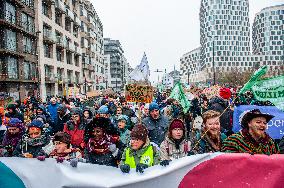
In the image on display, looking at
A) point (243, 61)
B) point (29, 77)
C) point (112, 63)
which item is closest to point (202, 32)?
point (243, 61)

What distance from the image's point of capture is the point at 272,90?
5.23 metres

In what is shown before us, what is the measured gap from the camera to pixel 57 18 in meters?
49.5

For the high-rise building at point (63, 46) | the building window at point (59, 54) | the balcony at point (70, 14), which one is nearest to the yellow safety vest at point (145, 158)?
the high-rise building at point (63, 46)

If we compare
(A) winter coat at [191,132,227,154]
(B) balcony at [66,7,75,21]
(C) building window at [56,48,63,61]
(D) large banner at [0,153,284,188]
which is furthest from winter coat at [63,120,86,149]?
(B) balcony at [66,7,75,21]

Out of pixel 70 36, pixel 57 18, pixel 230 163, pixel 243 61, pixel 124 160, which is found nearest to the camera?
pixel 230 163

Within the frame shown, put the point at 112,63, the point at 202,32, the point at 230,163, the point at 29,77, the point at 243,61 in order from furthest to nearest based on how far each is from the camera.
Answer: the point at 202,32, the point at 243,61, the point at 112,63, the point at 29,77, the point at 230,163

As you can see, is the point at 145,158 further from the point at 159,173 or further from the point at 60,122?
the point at 60,122

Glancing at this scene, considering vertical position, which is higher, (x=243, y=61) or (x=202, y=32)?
(x=202, y=32)

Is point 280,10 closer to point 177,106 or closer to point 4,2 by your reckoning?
point 4,2

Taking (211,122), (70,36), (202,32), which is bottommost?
(211,122)

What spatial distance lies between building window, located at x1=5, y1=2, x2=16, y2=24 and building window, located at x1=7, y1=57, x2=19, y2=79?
3.59 metres

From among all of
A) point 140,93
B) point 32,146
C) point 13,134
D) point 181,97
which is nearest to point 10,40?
point 181,97

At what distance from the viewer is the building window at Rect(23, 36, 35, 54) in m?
38.0

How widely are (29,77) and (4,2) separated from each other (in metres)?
8.51
